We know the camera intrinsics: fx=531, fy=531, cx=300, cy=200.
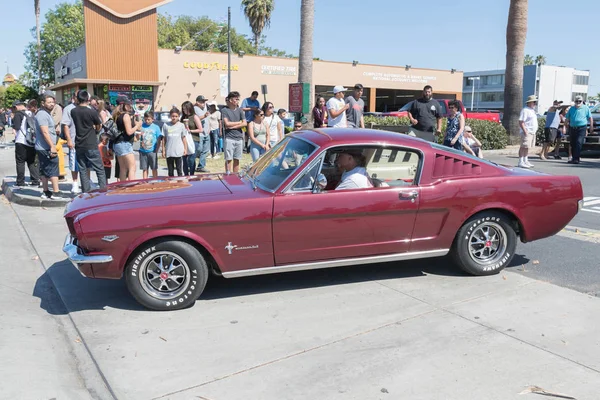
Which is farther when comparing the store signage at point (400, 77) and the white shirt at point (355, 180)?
the store signage at point (400, 77)

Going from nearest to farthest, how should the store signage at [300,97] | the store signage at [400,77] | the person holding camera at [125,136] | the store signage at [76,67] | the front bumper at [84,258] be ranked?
the front bumper at [84,258] → the person holding camera at [125,136] → the store signage at [300,97] → the store signage at [76,67] → the store signage at [400,77]

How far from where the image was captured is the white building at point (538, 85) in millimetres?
82188

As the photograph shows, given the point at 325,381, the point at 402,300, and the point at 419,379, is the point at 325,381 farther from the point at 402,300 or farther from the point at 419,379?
the point at 402,300

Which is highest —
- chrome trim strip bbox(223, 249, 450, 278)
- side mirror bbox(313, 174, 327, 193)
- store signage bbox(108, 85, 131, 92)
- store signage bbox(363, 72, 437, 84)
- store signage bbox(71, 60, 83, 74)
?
store signage bbox(363, 72, 437, 84)

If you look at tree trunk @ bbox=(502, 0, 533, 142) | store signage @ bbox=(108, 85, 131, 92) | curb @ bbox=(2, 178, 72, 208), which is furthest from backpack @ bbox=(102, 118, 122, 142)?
store signage @ bbox=(108, 85, 131, 92)

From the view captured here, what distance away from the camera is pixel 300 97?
47.9 feet

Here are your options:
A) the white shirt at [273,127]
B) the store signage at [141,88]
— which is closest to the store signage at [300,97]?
the white shirt at [273,127]

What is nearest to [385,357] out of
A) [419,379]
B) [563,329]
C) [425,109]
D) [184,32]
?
[419,379]

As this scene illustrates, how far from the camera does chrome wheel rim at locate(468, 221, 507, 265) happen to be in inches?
209

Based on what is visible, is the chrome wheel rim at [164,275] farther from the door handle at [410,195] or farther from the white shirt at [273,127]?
the white shirt at [273,127]

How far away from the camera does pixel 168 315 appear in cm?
452

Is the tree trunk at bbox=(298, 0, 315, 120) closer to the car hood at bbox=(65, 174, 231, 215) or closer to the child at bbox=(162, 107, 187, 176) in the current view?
the child at bbox=(162, 107, 187, 176)

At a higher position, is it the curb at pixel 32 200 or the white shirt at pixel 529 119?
the white shirt at pixel 529 119

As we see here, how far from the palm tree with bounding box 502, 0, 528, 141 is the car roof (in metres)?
14.1
